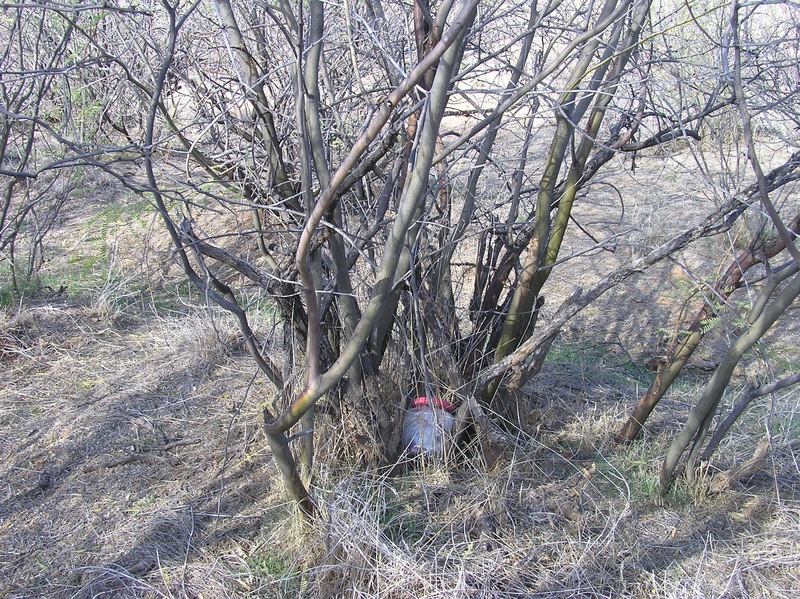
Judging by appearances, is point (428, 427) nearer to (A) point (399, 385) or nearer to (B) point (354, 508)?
(A) point (399, 385)

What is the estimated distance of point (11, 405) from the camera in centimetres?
360

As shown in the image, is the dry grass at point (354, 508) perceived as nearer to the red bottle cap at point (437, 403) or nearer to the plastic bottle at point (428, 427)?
the plastic bottle at point (428, 427)

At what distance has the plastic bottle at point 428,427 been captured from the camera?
2.98 m

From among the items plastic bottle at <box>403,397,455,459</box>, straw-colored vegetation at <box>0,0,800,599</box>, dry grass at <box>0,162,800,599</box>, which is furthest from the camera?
plastic bottle at <box>403,397,455,459</box>

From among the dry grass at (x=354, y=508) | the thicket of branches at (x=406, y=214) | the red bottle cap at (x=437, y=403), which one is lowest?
the dry grass at (x=354, y=508)

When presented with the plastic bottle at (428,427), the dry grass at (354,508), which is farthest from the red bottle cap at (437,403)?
the dry grass at (354,508)

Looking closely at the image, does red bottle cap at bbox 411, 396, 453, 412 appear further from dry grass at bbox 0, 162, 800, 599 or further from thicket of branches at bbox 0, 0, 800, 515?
dry grass at bbox 0, 162, 800, 599

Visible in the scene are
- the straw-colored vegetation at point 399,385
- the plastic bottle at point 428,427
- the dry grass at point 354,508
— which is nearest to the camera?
the straw-colored vegetation at point 399,385

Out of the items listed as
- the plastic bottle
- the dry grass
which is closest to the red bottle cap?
the plastic bottle

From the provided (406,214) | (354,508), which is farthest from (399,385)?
(406,214)

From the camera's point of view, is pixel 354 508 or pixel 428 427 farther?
pixel 428 427

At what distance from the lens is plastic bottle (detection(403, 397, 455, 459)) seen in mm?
2984

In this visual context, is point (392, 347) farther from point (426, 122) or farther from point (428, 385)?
point (426, 122)

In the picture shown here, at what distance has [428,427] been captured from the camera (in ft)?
9.98
